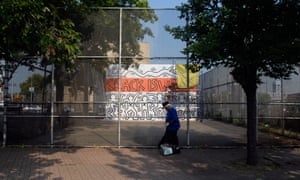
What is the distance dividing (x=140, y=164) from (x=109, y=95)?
10.6 ft

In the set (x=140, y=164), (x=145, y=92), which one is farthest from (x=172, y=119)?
(x=140, y=164)

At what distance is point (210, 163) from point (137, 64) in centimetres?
421

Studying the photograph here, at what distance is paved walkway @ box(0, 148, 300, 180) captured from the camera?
8.36 meters

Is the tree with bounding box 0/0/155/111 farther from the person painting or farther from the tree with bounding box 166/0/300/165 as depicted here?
the tree with bounding box 166/0/300/165

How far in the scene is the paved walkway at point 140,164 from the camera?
8359mm

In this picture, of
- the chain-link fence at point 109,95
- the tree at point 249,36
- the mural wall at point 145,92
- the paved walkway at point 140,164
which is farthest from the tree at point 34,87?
the tree at point 249,36

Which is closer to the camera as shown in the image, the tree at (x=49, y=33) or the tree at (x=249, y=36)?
→ the tree at (x=49, y=33)

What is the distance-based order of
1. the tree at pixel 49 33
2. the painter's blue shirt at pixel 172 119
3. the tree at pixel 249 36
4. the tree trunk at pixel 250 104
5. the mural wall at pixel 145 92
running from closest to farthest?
the tree at pixel 49 33, the tree at pixel 249 36, the tree trunk at pixel 250 104, the painter's blue shirt at pixel 172 119, the mural wall at pixel 145 92

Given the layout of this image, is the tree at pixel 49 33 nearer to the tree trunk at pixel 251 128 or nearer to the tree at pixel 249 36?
the tree at pixel 249 36

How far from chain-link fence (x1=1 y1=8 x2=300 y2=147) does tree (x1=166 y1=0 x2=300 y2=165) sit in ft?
8.74

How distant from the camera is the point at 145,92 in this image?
39.4ft

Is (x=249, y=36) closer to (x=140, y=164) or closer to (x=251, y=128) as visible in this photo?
(x=251, y=128)

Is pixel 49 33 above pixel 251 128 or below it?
above

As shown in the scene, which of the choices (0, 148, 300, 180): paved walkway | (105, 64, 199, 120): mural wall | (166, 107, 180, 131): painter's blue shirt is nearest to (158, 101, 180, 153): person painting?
(166, 107, 180, 131): painter's blue shirt
